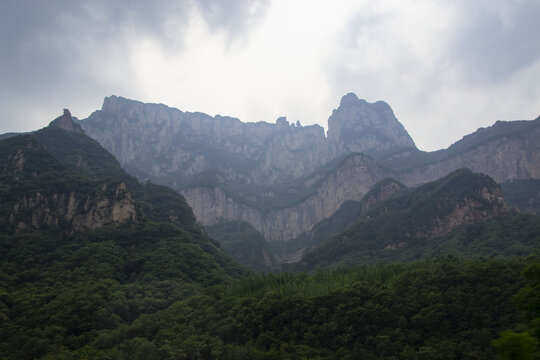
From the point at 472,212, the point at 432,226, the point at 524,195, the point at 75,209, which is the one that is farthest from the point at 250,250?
the point at 524,195

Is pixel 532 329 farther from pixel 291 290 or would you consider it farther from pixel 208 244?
pixel 208 244

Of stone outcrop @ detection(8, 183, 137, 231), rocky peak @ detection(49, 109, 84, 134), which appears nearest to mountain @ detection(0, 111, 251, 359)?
stone outcrop @ detection(8, 183, 137, 231)

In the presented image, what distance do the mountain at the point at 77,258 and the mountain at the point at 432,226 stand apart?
164 ft

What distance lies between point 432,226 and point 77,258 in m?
109

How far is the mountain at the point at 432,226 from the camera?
115 metres

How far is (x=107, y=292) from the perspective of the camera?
2717 inches

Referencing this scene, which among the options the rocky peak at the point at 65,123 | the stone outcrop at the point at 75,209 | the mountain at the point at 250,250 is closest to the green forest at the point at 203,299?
the stone outcrop at the point at 75,209

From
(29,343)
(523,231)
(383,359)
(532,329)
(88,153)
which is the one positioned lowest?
(383,359)

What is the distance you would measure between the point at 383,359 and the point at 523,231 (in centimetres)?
7735

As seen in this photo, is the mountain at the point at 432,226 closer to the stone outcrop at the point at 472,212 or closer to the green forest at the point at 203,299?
the stone outcrop at the point at 472,212

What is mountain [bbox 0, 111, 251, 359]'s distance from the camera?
5767 cm

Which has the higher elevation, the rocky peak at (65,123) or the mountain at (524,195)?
the rocky peak at (65,123)

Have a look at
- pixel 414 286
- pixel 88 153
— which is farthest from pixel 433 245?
pixel 88 153

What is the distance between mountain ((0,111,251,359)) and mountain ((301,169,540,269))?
50.1m
